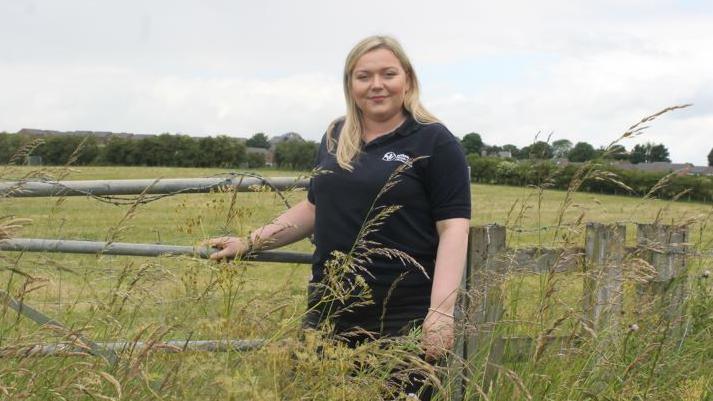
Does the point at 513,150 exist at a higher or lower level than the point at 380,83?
lower

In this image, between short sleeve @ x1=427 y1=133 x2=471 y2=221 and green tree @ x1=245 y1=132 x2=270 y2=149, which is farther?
green tree @ x1=245 y1=132 x2=270 y2=149

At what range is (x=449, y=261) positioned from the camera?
3.13m

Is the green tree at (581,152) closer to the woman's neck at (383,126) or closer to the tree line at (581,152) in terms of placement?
the tree line at (581,152)

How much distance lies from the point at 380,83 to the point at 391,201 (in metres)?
0.49

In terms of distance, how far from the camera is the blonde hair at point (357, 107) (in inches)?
131

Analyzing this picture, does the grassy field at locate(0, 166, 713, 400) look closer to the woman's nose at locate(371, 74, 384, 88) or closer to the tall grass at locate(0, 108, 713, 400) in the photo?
the tall grass at locate(0, 108, 713, 400)

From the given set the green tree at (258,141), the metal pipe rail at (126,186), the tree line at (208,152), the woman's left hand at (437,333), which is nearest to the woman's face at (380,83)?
the metal pipe rail at (126,186)

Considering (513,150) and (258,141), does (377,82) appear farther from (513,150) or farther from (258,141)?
(258,141)

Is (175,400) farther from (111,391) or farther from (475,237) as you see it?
(475,237)

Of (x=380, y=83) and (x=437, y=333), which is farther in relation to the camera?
(x=380, y=83)

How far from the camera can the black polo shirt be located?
3.22 metres

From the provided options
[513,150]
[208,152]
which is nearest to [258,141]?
[208,152]

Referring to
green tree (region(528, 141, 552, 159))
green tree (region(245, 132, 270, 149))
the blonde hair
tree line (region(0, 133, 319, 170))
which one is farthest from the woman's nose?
green tree (region(245, 132, 270, 149))

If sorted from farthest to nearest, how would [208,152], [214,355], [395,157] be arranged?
[208,152] < [395,157] < [214,355]
